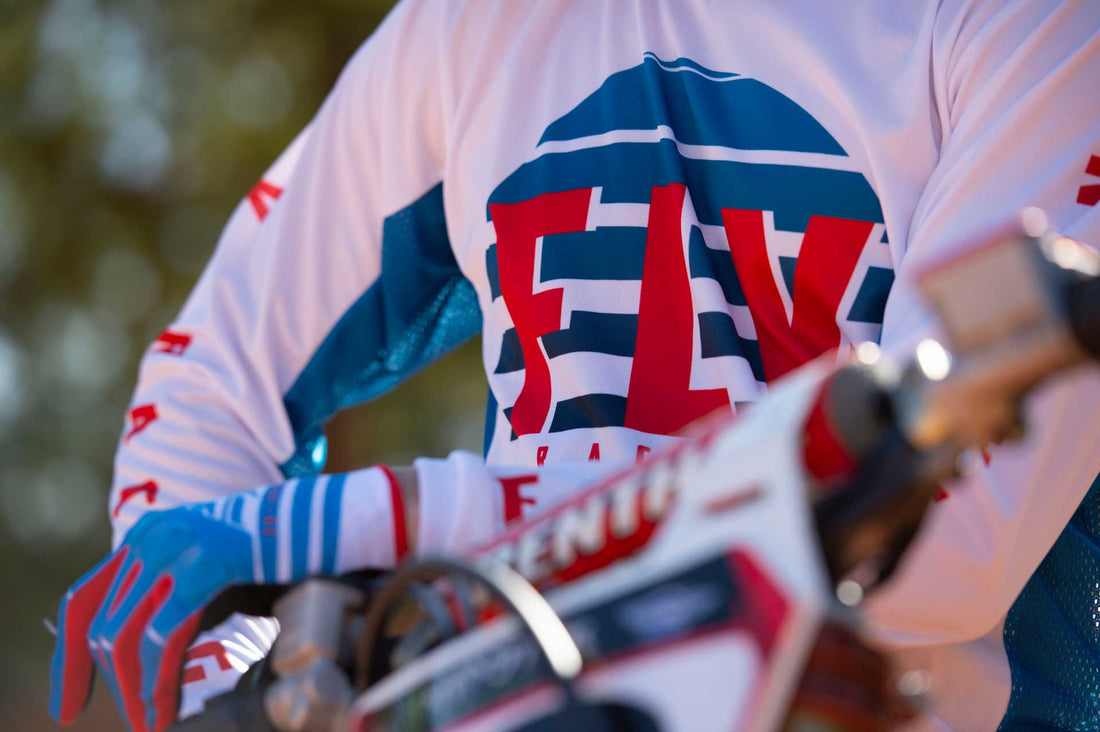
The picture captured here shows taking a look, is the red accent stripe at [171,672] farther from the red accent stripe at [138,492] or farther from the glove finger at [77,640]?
the red accent stripe at [138,492]

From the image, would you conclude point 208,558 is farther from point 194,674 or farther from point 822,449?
point 822,449

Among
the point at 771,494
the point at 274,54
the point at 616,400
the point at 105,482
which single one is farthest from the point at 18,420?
the point at 771,494

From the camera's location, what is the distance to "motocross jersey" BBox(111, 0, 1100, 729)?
0.88m

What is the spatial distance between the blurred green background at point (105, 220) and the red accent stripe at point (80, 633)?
2.90 meters

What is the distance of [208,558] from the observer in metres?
0.72

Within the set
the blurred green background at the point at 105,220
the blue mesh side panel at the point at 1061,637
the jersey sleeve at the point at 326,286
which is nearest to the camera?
the blue mesh side panel at the point at 1061,637

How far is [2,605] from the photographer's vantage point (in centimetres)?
427

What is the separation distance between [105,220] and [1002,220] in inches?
151

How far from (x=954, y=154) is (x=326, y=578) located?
57cm

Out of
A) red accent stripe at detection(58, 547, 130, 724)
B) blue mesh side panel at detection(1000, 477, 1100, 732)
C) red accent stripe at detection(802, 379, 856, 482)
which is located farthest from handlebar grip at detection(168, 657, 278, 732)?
blue mesh side panel at detection(1000, 477, 1100, 732)

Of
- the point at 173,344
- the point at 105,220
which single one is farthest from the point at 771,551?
the point at 105,220

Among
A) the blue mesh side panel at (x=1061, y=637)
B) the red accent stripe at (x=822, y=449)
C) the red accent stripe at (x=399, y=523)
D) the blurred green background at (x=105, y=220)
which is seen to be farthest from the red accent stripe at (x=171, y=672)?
the blurred green background at (x=105, y=220)

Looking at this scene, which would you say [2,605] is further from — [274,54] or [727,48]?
[727,48]

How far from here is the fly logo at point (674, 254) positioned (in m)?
1.03
